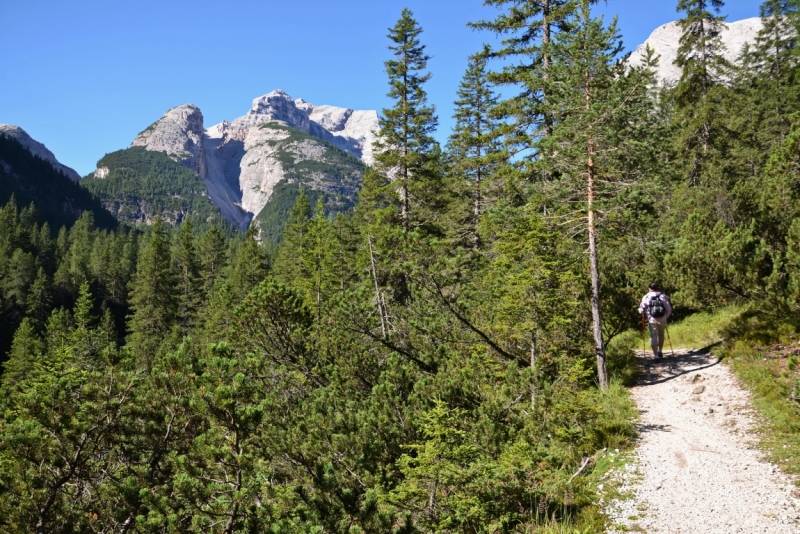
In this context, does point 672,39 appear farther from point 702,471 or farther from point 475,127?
point 702,471

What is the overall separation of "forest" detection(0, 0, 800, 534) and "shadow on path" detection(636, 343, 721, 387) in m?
0.47

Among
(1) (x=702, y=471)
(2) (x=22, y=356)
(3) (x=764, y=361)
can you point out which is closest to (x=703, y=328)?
(3) (x=764, y=361)

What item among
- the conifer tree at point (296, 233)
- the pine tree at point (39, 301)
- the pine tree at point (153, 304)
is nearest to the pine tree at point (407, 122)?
the conifer tree at point (296, 233)

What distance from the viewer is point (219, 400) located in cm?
484

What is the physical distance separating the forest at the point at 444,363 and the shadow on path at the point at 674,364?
466mm

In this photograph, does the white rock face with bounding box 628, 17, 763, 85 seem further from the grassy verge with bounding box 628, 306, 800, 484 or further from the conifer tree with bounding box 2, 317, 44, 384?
the conifer tree with bounding box 2, 317, 44, 384

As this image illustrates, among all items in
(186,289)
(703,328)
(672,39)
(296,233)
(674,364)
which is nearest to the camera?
(674,364)

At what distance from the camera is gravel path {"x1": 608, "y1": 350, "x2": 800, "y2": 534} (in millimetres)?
5043

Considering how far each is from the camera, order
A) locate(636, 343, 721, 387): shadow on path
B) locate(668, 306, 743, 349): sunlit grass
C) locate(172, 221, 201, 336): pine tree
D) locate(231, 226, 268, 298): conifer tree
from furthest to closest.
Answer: locate(172, 221, 201, 336): pine tree, locate(231, 226, 268, 298): conifer tree, locate(668, 306, 743, 349): sunlit grass, locate(636, 343, 721, 387): shadow on path

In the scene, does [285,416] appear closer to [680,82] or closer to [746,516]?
[746,516]

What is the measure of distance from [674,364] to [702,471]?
5093mm

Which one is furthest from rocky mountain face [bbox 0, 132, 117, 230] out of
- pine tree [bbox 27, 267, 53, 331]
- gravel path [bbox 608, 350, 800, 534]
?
gravel path [bbox 608, 350, 800, 534]

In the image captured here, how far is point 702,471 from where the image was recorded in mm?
6102

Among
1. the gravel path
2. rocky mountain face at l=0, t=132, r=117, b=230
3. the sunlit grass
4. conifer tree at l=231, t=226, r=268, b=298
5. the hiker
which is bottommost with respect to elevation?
the gravel path
